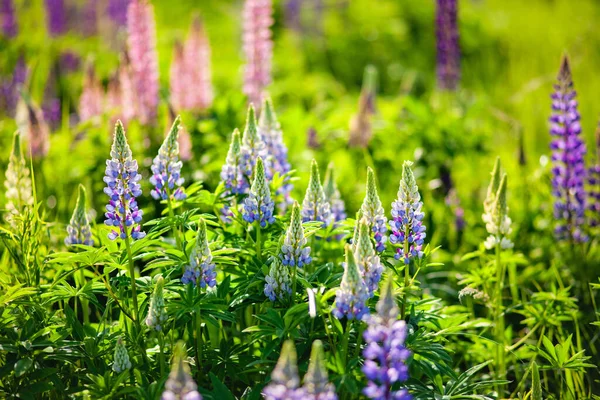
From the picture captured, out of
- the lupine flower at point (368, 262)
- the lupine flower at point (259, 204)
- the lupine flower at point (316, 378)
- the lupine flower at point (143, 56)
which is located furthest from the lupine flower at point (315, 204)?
the lupine flower at point (143, 56)

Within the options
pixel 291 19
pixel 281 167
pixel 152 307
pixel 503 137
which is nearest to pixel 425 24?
pixel 291 19

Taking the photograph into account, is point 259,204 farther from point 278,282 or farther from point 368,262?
point 368,262

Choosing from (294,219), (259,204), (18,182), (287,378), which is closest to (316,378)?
(287,378)

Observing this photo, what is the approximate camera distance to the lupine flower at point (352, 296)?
2.11 meters

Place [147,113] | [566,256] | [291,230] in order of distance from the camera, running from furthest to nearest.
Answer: [147,113]
[566,256]
[291,230]

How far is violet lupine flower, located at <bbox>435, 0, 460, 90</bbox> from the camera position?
215 inches

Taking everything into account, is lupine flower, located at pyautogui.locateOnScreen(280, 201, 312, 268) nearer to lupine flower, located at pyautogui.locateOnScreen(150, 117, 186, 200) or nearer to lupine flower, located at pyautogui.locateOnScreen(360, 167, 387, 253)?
lupine flower, located at pyautogui.locateOnScreen(360, 167, 387, 253)

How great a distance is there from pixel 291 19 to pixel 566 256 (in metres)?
6.74

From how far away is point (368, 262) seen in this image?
7.44ft

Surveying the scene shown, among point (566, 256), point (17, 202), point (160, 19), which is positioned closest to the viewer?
point (17, 202)

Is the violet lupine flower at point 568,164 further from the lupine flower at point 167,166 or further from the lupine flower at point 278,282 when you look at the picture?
the lupine flower at point 167,166

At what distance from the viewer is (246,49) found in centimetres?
499

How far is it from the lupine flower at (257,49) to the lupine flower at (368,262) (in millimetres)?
2855

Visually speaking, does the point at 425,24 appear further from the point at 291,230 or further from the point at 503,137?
the point at 291,230
